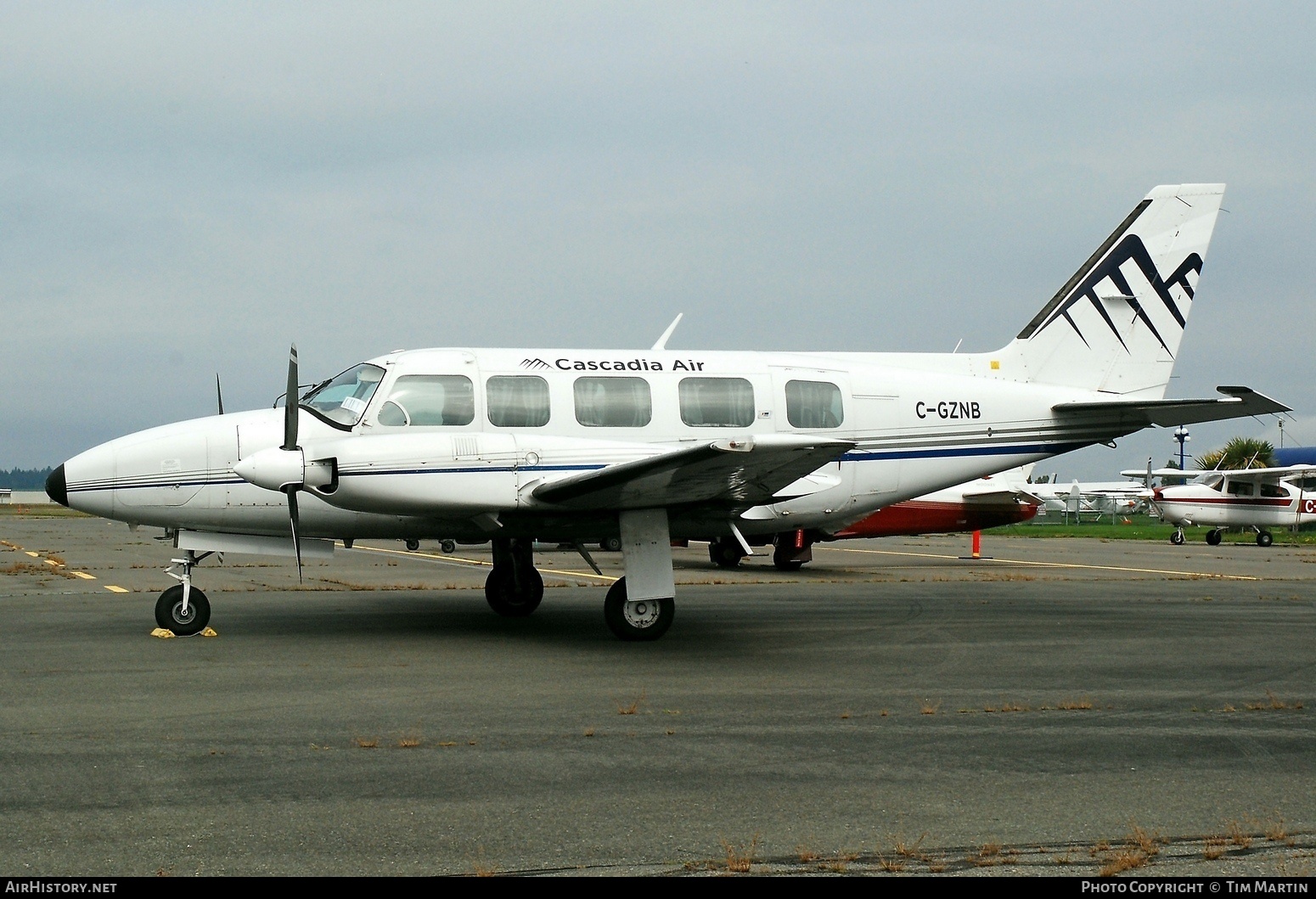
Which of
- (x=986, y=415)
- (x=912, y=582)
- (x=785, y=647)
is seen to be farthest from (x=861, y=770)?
(x=912, y=582)

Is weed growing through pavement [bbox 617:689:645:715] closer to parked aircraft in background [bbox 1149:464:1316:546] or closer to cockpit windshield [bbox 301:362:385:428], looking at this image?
cockpit windshield [bbox 301:362:385:428]

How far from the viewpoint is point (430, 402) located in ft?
39.5

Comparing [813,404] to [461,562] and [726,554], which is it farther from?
[461,562]

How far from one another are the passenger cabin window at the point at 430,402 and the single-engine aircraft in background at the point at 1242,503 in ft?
120

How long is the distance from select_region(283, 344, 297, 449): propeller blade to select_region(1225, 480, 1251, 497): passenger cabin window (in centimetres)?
4041

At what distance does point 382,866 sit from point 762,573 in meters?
18.5

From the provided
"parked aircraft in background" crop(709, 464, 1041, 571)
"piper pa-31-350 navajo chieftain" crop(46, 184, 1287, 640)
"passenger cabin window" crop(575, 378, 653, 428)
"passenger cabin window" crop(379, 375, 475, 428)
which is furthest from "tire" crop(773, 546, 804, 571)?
"passenger cabin window" crop(379, 375, 475, 428)

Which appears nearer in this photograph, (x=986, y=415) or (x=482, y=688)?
(x=482, y=688)

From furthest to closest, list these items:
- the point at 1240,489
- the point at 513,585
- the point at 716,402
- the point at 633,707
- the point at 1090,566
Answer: the point at 1240,489 → the point at 1090,566 → the point at 513,585 → the point at 716,402 → the point at 633,707

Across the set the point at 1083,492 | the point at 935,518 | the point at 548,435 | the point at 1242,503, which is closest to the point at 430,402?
the point at 548,435

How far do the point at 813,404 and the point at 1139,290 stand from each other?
16.4ft

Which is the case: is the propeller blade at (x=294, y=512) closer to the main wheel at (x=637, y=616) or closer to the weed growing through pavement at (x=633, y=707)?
the main wheel at (x=637, y=616)
